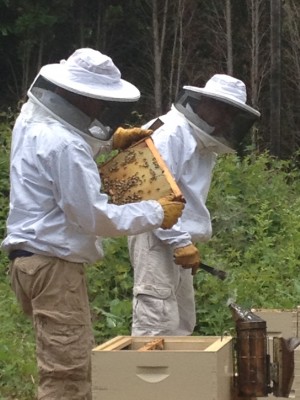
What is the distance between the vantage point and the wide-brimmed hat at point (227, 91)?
4.79 m

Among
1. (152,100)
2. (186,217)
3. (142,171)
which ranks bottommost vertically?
(152,100)

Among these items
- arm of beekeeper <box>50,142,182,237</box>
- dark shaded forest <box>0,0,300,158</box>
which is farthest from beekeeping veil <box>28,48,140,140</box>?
dark shaded forest <box>0,0,300,158</box>

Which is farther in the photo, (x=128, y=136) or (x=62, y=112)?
(x=128, y=136)

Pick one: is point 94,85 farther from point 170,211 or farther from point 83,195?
point 170,211

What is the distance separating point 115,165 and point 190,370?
3.87 ft

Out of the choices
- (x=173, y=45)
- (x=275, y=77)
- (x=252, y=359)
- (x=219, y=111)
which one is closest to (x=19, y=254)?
(x=252, y=359)

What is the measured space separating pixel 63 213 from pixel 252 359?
3.19 ft

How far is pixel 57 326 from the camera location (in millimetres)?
3748

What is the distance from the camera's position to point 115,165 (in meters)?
4.23

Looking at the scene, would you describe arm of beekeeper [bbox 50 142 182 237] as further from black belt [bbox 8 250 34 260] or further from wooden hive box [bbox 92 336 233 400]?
wooden hive box [bbox 92 336 233 400]

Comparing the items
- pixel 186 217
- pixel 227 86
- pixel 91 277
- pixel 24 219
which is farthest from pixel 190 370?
pixel 91 277

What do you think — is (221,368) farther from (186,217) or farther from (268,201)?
(268,201)

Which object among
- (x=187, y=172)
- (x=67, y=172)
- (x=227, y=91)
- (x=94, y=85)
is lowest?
(x=187, y=172)

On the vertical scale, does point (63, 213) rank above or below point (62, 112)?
below
